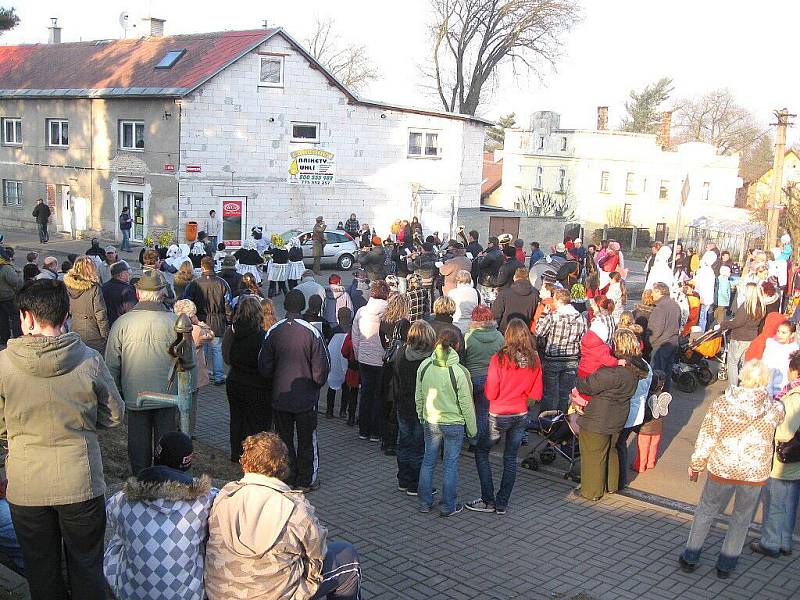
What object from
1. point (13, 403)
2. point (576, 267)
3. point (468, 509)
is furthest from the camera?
A: point (576, 267)

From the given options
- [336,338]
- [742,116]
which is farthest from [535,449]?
[742,116]

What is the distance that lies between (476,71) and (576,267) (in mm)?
35208

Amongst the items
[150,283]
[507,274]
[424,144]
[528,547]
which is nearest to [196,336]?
[150,283]

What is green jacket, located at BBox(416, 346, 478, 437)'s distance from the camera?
280 inches

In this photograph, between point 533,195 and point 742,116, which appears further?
point 742,116

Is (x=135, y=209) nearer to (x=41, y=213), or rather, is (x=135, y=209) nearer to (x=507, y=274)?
(x=41, y=213)

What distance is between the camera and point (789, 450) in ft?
21.6

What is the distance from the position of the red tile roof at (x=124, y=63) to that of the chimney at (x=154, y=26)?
1.73m

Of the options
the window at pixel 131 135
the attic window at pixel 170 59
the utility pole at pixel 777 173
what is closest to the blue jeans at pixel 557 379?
the utility pole at pixel 777 173

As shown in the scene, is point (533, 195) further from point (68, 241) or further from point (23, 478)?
point (23, 478)

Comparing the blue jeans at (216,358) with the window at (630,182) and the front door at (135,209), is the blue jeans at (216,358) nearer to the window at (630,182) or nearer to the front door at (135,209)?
the front door at (135,209)

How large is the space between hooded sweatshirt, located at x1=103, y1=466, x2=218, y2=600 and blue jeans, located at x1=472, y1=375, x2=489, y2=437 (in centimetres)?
357

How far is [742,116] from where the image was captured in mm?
76625

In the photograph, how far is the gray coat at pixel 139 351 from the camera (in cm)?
656
